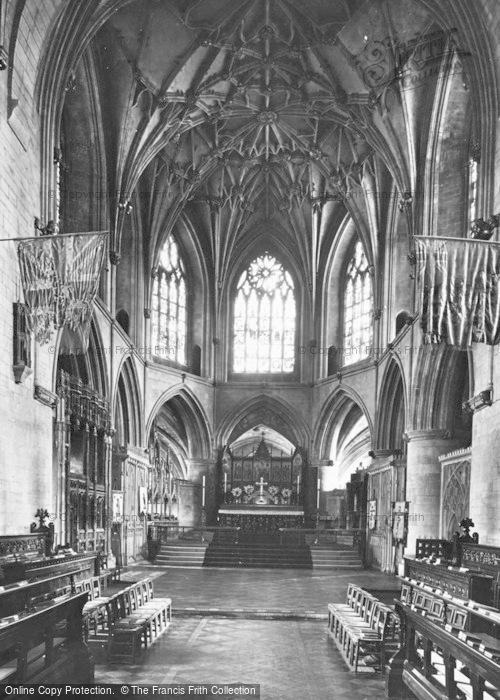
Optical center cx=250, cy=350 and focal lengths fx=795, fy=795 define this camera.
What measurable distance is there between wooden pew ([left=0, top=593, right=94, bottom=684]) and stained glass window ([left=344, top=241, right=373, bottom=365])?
23072 millimetres

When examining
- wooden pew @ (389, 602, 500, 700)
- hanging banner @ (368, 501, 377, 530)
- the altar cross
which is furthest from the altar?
wooden pew @ (389, 602, 500, 700)

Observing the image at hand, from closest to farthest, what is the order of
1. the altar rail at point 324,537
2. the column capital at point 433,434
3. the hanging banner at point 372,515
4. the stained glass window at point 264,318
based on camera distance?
the column capital at point 433,434
the hanging banner at point 372,515
the altar rail at point 324,537
the stained glass window at point 264,318

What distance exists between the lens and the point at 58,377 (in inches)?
721

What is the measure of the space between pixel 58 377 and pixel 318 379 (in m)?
17.8

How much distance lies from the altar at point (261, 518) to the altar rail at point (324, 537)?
3.15 ft

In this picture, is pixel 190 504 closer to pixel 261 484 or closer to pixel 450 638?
pixel 261 484

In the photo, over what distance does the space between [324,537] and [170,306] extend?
1155cm

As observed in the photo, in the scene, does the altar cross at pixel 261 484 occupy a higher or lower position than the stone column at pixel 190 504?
higher

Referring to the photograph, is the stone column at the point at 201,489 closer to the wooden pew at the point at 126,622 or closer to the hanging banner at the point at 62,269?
the wooden pew at the point at 126,622

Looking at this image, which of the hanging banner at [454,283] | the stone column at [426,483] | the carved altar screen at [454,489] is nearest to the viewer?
the hanging banner at [454,283]

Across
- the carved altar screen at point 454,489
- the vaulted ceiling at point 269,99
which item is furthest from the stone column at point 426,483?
the vaulted ceiling at point 269,99

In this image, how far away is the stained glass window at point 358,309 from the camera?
32062mm

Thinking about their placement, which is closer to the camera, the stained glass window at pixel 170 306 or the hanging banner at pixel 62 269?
the hanging banner at pixel 62 269

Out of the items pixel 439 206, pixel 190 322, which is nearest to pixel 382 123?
pixel 439 206
